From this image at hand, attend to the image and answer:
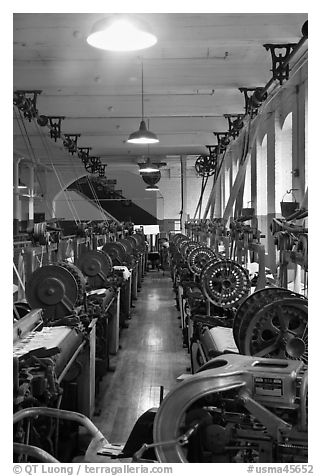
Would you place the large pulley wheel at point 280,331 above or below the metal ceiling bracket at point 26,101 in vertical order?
below

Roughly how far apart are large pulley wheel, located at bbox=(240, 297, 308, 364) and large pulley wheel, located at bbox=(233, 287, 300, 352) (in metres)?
0.03

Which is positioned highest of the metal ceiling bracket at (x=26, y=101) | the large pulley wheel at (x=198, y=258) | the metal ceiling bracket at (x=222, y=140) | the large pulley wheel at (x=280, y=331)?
the metal ceiling bracket at (x=222, y=140)

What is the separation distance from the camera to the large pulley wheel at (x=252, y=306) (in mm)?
3016

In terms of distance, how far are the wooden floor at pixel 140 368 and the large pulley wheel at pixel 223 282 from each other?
1237mm

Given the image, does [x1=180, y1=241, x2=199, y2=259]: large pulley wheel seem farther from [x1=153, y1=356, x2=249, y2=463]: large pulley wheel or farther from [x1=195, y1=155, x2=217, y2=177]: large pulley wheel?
[x1=153, y1=356, x2=249, y2=463]: large pulley wheel

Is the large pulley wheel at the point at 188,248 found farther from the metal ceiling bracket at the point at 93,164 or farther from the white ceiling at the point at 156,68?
the metal ceiling bracket at the point at 93,164

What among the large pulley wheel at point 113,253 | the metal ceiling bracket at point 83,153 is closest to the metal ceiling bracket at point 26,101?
the large pulley wheel at point 113,253

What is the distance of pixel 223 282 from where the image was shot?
194 inches

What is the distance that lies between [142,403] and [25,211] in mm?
13314

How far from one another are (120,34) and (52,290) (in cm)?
232

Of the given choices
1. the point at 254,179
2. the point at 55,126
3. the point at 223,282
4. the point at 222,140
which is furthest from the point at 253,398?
the point at 222,140

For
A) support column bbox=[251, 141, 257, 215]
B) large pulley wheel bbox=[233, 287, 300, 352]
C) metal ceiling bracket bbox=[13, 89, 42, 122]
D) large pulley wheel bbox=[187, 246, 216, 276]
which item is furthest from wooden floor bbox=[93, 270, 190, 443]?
metal ceiling bracket bbox=[13, 89, 42, 122]

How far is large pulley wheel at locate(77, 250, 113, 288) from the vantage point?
7391 mm
